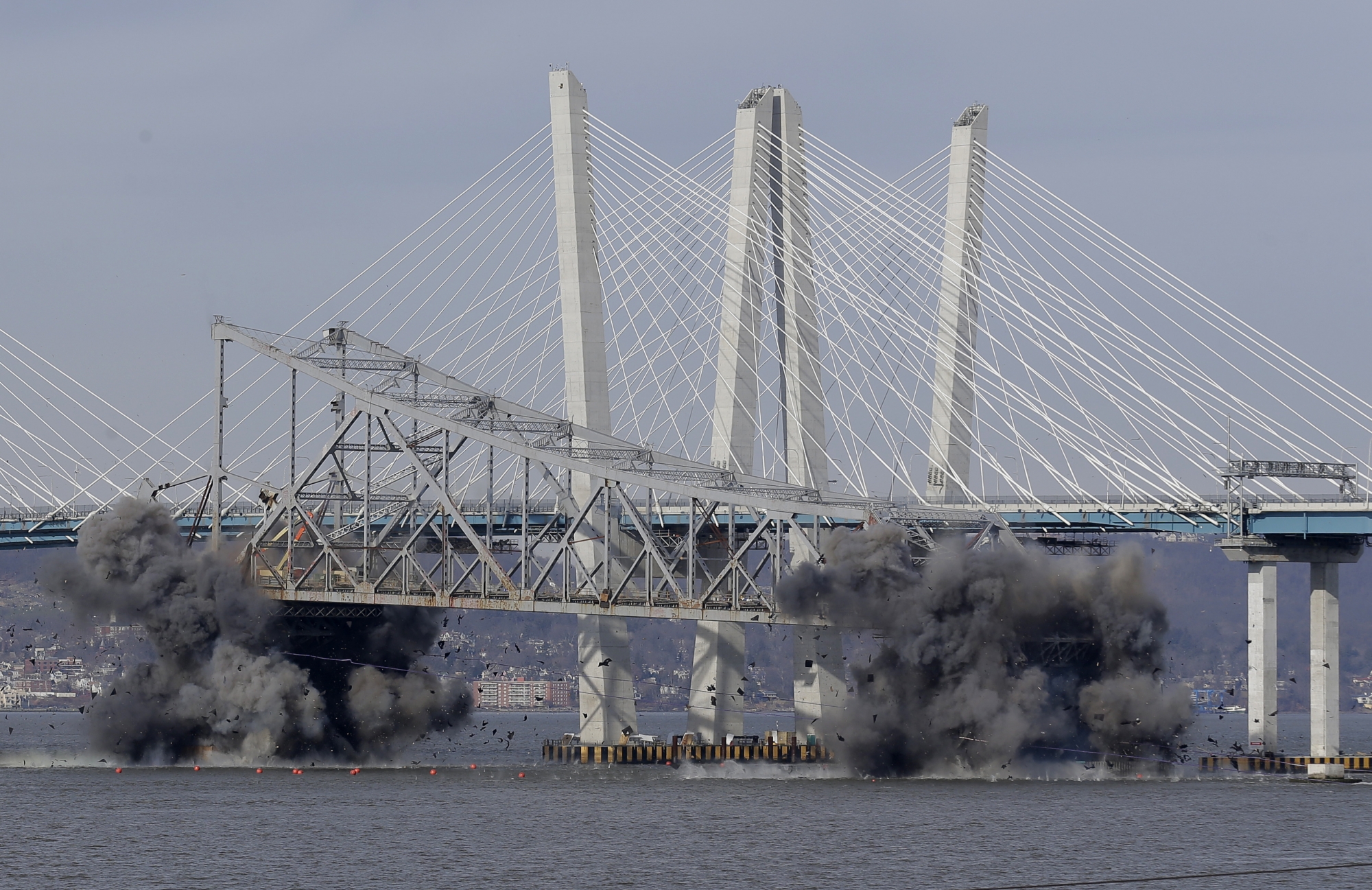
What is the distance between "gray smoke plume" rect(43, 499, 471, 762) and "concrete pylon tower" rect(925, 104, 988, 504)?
29.2 m

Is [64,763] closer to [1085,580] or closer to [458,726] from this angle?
[458,726]

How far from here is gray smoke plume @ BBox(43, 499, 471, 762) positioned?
9900 centimetres

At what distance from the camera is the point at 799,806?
81.2 metres

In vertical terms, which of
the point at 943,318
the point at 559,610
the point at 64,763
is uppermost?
the point at 943,318

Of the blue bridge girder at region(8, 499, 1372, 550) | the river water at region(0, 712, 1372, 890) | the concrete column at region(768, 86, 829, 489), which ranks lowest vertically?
the river water at region(0, 712, 1372, 890)

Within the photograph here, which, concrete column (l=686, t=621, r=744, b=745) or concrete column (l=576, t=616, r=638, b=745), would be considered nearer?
concrete column (l=576, t=616, r=638, b=745)

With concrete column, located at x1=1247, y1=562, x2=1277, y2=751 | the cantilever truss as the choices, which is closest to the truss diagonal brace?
the cantilever truss

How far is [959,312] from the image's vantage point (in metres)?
99.6

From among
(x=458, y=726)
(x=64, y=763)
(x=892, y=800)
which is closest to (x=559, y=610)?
(x=458, y=726)

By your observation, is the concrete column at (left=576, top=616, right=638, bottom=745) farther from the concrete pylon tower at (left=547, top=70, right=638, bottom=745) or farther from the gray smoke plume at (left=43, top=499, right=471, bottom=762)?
the gray smoke plume at (left=43, top=499, right=471, bottom=762)

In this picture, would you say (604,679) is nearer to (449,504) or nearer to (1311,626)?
(449,504)

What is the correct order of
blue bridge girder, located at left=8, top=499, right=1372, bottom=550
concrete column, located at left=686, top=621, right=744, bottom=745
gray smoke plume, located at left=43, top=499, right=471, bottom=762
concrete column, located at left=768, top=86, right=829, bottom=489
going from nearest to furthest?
blue bridge girder, located at left=8, top=499, right=1372, bottom=550, gray smoke plume, located at left=43, top=499, right=471, bottom=762, concrete column, located at left=768, top=86, right=829, bottom=489, concrete column, located at left=686, top=621, right=744, bottom=745

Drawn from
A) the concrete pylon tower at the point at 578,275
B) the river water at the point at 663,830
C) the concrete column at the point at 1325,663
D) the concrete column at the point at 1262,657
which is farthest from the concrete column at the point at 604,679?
the concrete column at the point at 1325,663

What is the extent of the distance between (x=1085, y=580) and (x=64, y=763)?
2183 inches
